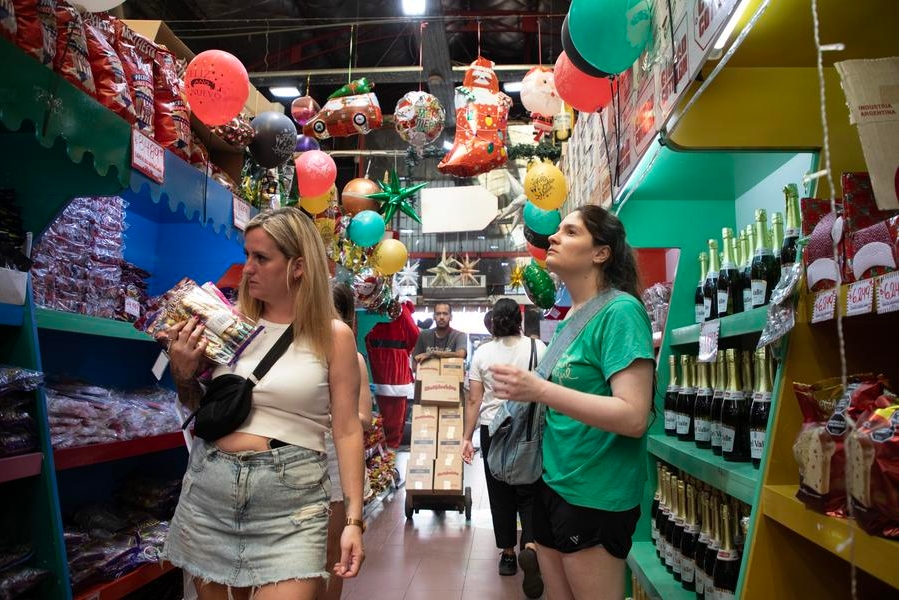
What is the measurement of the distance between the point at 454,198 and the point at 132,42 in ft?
8.46

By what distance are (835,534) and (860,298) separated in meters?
0.41

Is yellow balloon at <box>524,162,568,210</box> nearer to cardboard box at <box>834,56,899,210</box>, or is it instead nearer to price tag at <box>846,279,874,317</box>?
cardboard box at <box>834,56,899,210</box>

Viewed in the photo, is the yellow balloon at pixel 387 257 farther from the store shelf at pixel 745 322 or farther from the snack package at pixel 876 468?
the snack package at pixel 876 468

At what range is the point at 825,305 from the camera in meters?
1.26

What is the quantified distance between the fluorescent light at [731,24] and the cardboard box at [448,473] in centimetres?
444

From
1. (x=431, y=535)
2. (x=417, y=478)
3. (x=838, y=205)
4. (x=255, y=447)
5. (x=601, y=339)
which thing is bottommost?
(x=431, y=535)

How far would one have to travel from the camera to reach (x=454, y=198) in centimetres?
475

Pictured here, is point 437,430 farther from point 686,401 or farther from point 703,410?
point 703,410

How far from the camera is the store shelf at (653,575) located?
2.30 metres

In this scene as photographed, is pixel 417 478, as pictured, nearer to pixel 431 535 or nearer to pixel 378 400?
pixel 431 535

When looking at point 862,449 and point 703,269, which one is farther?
point 703,269

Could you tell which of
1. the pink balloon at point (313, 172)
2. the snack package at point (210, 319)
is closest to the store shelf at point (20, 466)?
the snack package at point (210, 319)

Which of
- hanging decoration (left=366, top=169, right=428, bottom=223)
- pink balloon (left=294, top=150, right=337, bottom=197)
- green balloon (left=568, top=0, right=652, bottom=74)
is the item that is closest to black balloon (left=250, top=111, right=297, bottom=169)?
pink balloon (left=294, top=150, right=337, bottom=197)

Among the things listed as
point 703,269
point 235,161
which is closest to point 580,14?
point 703,269
